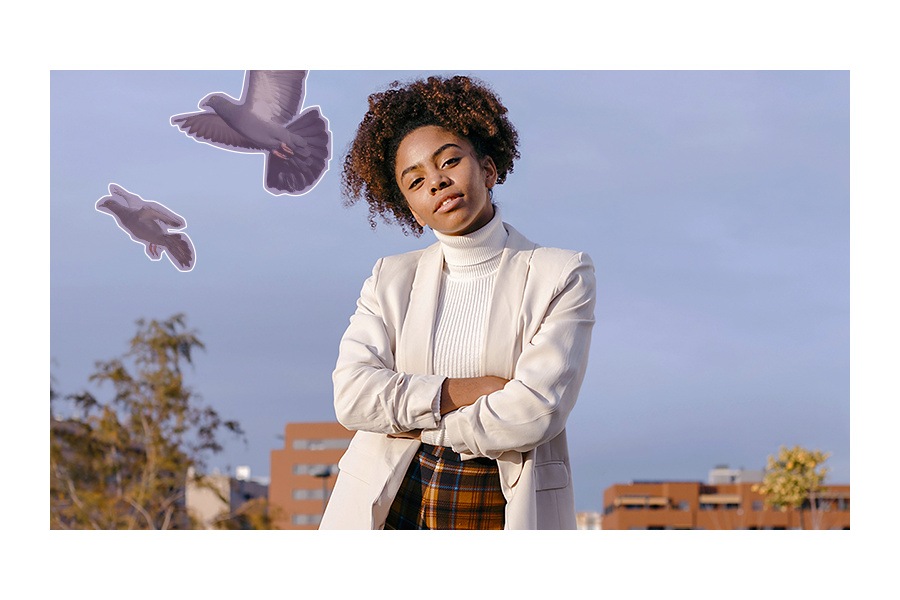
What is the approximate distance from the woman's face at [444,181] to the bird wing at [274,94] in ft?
2.79

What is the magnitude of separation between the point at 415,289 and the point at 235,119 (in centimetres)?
123

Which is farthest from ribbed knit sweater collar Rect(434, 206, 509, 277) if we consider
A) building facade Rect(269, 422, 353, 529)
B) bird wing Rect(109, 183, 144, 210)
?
building facade Rect(269, 422, 353, 529)

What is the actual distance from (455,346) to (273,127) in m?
1.38

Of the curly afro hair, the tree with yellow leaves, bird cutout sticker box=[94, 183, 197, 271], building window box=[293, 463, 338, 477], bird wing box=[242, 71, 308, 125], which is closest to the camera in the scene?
the curly afro hair

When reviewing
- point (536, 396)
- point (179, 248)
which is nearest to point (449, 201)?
point (536, 396)

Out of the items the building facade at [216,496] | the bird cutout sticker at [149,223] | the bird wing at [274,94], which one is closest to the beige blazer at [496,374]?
the bird wing at [274,94]

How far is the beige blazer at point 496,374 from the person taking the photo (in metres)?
3.44

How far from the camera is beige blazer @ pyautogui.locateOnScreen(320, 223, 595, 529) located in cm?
344

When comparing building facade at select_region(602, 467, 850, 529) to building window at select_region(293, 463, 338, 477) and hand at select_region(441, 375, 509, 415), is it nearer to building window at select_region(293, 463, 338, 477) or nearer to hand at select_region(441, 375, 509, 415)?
building window at select_region(293, 463, 338, 477)

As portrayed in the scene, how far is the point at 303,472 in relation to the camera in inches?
375

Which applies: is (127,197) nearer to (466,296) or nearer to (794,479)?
(466,296)

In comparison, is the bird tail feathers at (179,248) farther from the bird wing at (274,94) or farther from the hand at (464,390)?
the hand at (464,390)
